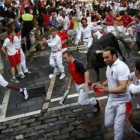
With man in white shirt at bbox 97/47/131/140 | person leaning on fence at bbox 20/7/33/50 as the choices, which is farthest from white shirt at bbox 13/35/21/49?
man in white shirt at bbox 97/47/131/140

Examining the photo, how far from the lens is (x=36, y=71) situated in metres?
11.2

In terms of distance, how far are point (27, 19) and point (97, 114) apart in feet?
26.4

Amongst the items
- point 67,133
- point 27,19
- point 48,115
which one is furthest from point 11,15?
point 67,133

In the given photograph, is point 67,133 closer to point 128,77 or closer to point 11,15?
point 128,77

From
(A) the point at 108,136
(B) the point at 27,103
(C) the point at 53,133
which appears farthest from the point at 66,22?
(A) the point at 108,136

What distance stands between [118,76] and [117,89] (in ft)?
0.75

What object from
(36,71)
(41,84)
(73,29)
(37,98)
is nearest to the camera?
(37,98)

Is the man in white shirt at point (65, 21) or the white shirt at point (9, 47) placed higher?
the white shirt at point (9, 47)

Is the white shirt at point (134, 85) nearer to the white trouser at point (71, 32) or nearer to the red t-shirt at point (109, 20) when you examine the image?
the red t-shirt at point (109, 20)

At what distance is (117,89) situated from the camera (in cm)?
484

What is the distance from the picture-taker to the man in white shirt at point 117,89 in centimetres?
486

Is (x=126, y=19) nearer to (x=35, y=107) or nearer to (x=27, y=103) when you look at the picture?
(x=27, y=103)

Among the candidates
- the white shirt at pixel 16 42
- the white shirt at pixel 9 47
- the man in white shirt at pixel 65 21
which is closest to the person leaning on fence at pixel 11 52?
the white shirt at pixel 9 47

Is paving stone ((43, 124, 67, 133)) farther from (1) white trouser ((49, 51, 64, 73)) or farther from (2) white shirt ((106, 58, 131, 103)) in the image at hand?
(1) white trouser ((49, 51, 64, 73))
